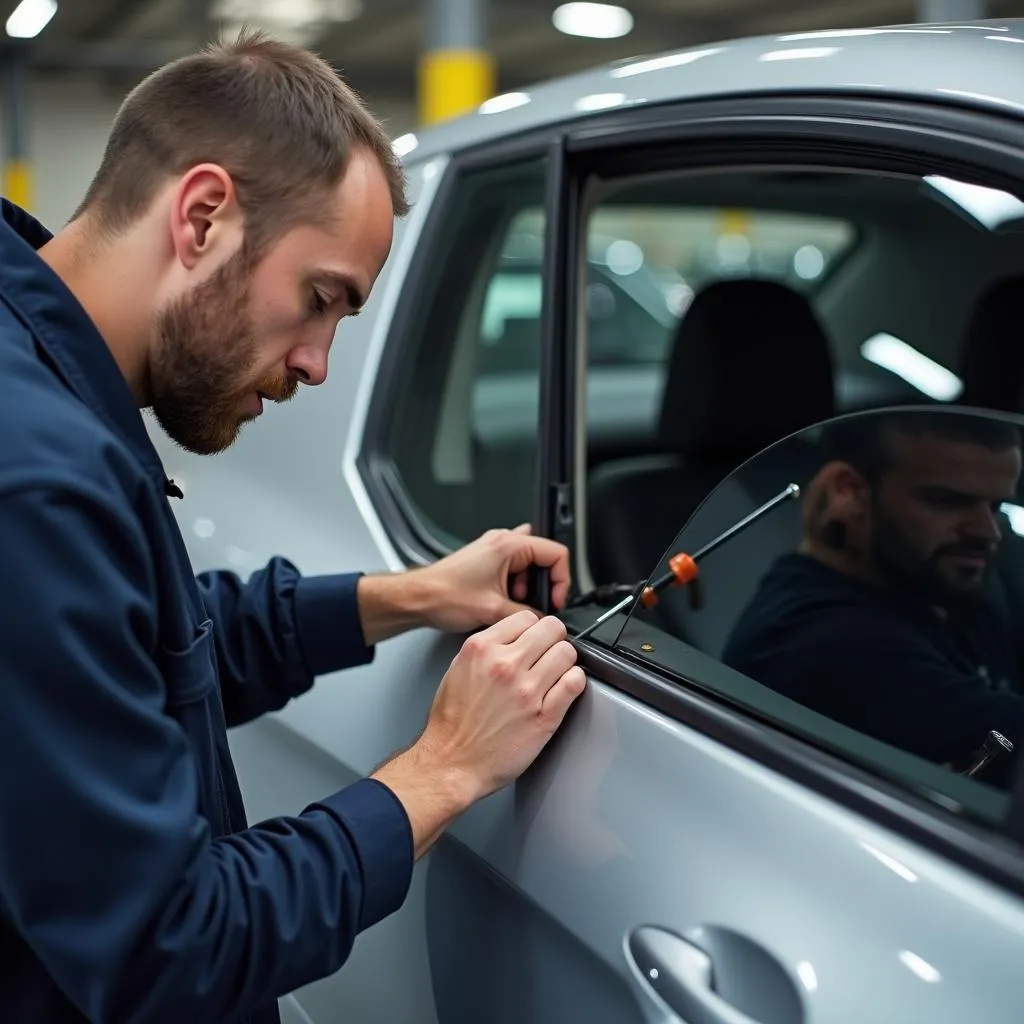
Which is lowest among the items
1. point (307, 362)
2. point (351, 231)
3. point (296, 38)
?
point (307, 362)

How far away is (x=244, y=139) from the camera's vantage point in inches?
42.6

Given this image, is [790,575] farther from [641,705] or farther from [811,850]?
[811,850]

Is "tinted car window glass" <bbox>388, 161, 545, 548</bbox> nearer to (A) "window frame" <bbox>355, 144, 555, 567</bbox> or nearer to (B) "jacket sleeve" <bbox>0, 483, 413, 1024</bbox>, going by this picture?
(A) "window frame" <bbox>355, 144, 555, 567</bbox>

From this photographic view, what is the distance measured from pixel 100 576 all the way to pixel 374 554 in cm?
73

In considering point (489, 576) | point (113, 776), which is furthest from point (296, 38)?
point (113, 776)

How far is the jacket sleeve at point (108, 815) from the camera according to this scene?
0.89 metres

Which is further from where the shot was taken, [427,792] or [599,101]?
[599,101]

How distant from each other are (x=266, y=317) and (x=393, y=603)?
46cm

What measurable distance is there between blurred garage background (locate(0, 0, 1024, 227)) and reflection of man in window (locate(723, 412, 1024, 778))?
9.84 meters

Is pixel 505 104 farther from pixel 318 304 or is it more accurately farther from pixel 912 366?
pixel 912 366

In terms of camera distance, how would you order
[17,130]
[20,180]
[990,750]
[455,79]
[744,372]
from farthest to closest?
[17,130] → [20,180] → [455,79] → [744,372] → [990,750]

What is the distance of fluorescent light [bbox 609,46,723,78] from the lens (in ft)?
4.60

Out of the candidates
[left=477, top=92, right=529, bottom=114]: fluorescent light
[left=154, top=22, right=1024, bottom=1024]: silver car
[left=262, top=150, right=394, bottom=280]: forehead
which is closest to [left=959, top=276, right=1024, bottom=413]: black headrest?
[left=154, top=22, right=1024, bottom=1024]: silver car

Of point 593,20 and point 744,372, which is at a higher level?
point 593,20
